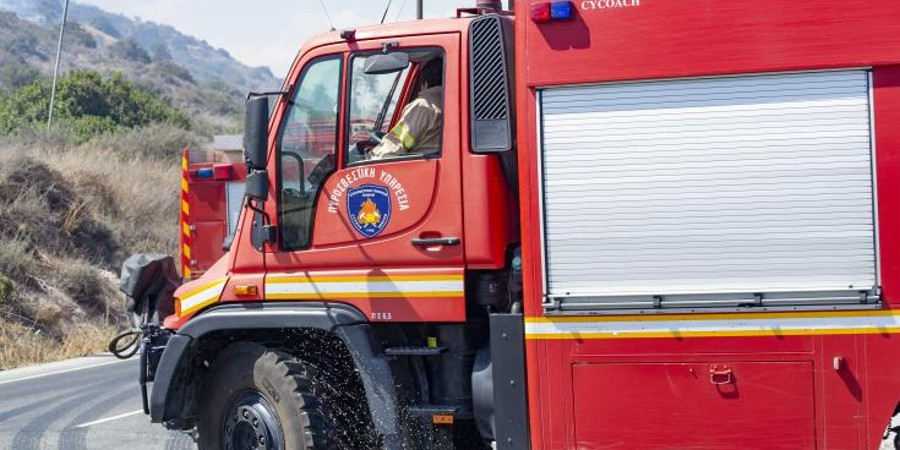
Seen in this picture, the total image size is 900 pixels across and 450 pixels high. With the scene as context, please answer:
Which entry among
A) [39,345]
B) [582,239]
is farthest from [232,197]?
[582,239]

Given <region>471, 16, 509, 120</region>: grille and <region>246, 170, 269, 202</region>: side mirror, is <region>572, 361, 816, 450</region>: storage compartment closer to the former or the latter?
<region>471, 16, 509, 120</region>: grille

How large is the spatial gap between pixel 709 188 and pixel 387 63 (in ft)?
6.10

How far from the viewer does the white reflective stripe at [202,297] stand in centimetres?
670

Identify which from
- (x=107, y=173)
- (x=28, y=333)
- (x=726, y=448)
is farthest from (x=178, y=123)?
(x=726, y=448)

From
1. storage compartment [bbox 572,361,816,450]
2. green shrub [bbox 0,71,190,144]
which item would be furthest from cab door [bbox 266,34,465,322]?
green shrub [bbox 0,71,190,144]

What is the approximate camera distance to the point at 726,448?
566 centimetres

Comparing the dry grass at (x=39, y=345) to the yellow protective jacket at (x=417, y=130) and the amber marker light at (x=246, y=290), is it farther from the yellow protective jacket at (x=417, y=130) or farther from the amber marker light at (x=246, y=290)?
the yellow protective jacket at (x=417, y=130)

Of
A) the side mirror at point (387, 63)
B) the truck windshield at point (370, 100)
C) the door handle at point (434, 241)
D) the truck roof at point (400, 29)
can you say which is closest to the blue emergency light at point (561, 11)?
the truck roof at point (400, 29)

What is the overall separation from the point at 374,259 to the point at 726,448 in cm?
209

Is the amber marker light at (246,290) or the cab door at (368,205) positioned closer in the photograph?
the cab door at (368,205)

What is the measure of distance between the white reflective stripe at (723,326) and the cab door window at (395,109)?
1189 mm

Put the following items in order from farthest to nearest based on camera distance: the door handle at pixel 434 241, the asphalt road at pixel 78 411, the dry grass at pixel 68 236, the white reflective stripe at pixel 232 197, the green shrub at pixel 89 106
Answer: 1. the green shrub at pixel 89 106
2. the dry grass at pixel 68 236
3. the white reflective stripe at pixel 232 197
4. the asphalt road at pixel 78 411
5. the door handle at pixel 434 241

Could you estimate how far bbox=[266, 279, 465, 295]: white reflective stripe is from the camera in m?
6.15

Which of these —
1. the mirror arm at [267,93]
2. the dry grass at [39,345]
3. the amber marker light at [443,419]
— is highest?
the mirror arm at [267,93]
